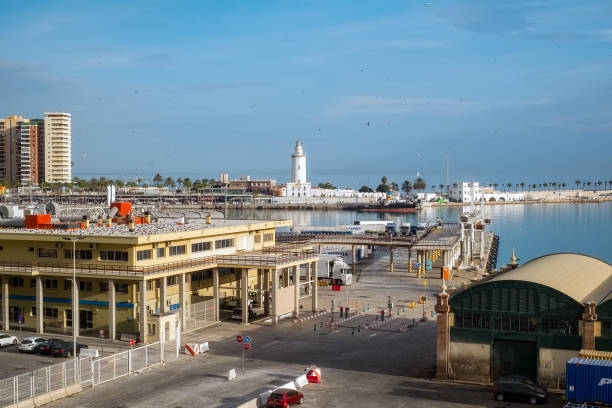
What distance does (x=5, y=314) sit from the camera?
4850 cm

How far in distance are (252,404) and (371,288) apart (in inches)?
1545

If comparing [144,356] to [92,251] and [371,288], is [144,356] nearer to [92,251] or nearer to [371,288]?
[92,251]

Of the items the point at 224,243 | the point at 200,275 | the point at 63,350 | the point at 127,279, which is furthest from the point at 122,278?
the point at 224,243

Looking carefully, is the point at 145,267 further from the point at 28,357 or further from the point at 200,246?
the point at 28,357

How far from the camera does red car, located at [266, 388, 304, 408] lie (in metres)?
29.7

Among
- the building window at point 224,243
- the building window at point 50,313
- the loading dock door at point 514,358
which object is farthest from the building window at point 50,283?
the loading dock door at point 514,358

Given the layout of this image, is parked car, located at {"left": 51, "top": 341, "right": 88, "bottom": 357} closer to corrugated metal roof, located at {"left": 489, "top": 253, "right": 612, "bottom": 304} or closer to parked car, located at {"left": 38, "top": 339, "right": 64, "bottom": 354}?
parked car, located at {"left": 38, "top": 339, "right": 64, "bottom": 354}

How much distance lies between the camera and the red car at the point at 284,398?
97.4 feet

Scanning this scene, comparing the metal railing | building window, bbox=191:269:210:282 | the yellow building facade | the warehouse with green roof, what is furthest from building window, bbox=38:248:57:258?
the warehouse with green roof

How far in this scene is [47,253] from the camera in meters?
48.6

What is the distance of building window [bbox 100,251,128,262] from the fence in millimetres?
8129

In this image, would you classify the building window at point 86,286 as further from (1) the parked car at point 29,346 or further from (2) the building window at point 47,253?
(1) the parked car at point 29,346

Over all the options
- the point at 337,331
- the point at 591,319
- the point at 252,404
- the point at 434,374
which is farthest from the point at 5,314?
the point at 591,319

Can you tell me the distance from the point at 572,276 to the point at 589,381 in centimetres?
1062
